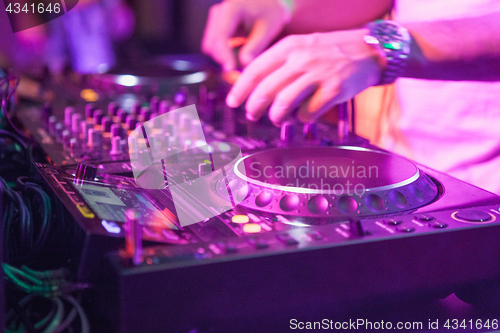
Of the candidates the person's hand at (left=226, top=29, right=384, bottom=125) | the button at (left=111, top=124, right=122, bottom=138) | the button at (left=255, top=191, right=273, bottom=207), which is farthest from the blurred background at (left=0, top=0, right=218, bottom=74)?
the button at (left=255, top=191, right=273, bottom=207)

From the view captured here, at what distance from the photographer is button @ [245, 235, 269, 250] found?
0.55 metres

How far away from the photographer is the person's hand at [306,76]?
0.86 metres

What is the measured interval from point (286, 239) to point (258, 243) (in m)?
0.03

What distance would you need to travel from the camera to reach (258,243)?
55 centimetres

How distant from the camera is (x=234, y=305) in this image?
1.79 ft

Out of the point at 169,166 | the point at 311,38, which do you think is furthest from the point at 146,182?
the point at 311,38

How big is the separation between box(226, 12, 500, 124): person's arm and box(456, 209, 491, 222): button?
302mm

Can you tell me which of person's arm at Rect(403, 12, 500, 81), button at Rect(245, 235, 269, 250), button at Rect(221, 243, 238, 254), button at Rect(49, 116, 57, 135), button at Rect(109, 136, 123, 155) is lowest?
button at Rect(245, 235, 269, 250)

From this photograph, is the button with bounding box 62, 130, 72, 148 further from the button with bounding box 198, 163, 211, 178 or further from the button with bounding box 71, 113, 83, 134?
the button with bounding box 198, 163, 211, 178

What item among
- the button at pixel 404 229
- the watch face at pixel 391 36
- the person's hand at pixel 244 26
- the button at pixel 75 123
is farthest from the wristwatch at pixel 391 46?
the button at pixel 75 123

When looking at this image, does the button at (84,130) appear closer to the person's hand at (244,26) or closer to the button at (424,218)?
the person's hand at (244,26)

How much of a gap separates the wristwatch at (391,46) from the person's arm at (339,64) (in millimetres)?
12

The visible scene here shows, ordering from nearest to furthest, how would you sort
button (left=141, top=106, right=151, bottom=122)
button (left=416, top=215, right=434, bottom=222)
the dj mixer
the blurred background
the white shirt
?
1. the dj mixer
2. button (left=416, top=215, right=434, bottom=222)
3. button (left=141, top=106, right=151, bottom=122)
4. the white shirt
5. the blurred background

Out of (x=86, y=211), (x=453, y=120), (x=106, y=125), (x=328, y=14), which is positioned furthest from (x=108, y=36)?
(x=86, y=211)
